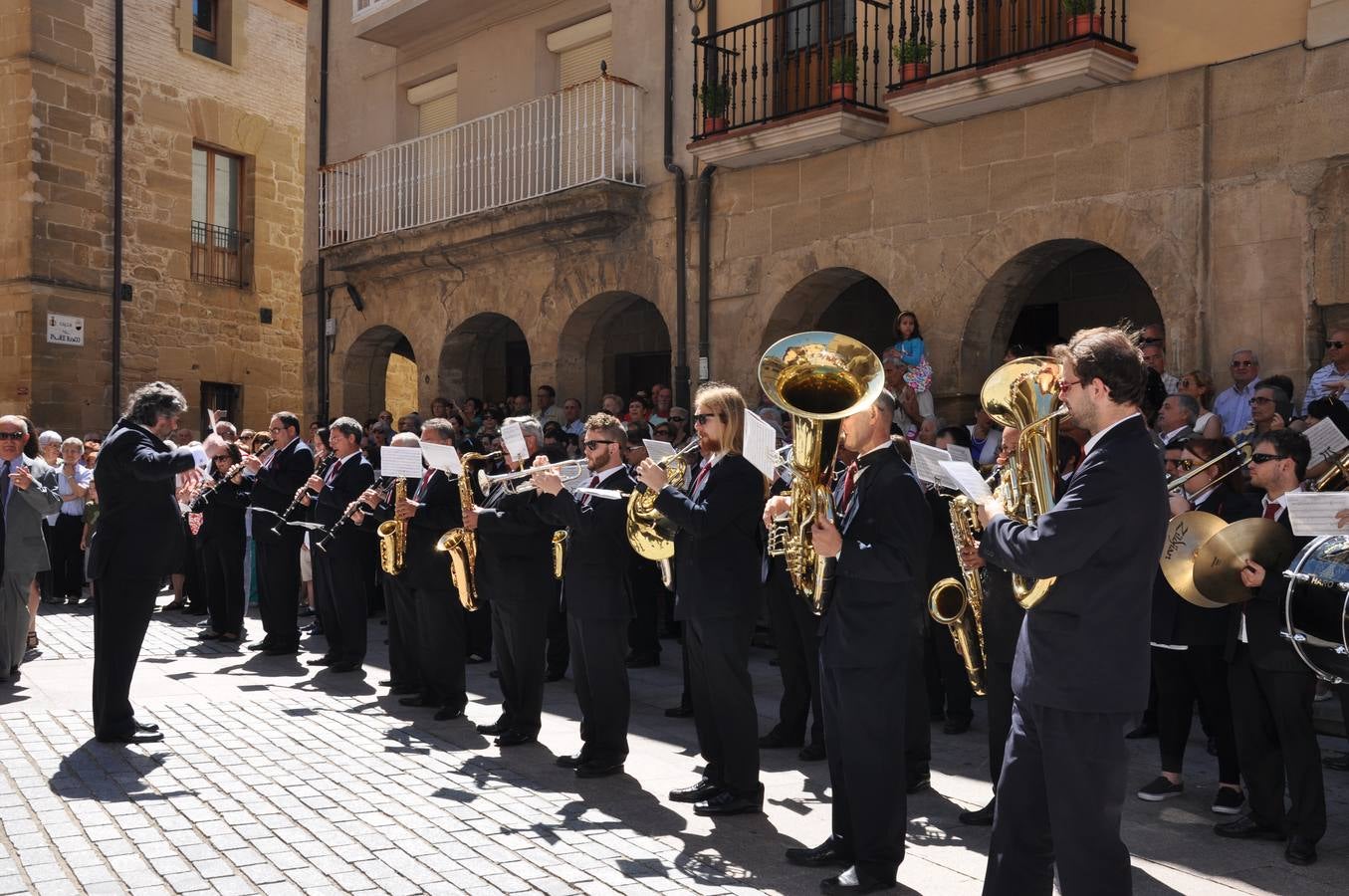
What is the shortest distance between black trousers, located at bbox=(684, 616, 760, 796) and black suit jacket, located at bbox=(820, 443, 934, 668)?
0.92 meters

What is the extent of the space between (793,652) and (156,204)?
1864 cm

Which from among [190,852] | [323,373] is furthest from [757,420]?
[323,373]

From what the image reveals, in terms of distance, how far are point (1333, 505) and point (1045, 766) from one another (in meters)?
1.99

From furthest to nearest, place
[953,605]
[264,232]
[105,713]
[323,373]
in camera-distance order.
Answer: [264,232] < [323,373] < [105,713] < [953,605]

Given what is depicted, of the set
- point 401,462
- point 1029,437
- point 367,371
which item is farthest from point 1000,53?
point 367,371

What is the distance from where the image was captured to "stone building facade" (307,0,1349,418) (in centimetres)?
1004

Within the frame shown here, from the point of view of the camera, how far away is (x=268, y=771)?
6668 mm

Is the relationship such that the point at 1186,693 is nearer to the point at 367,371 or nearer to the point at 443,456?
the point at 443,456

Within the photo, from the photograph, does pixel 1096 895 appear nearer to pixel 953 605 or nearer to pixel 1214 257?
pixel 953 605

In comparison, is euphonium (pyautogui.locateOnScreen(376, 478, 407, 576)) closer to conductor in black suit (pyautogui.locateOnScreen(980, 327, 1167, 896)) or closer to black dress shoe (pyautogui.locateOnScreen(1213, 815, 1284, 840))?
black dress shoe (pyautogui.locateOnScreen(1213, 815, 1284, 840))

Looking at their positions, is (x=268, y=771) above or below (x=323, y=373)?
below

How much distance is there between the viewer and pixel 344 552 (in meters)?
9.96

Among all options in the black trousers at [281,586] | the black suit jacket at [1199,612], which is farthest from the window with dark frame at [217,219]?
the black suit jacket at [1199,612]

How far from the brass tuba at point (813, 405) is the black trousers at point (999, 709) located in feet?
3.51
